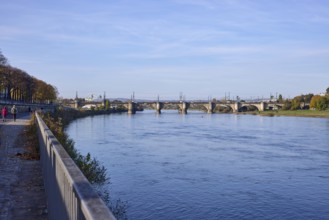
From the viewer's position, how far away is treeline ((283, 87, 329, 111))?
403 ft

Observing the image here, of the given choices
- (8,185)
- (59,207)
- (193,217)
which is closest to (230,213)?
(193,217)

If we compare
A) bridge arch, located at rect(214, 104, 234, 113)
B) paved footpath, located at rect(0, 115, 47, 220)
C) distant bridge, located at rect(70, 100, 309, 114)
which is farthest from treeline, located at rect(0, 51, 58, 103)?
bridge arch, located at rect(214, 104, 234, 113)

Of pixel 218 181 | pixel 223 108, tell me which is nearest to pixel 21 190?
pixel 218 181

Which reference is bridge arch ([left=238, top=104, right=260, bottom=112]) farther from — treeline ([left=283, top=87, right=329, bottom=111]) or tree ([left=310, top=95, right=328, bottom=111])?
tree ([left=310, top=95, right=328, bottom=111])

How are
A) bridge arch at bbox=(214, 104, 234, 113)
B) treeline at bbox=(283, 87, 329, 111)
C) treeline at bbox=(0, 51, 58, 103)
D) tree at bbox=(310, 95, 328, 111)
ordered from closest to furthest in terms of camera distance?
1. treeline at bbox=(0, 51, 58, 103)
2. tree at bbox=(310, 95, 328, 111)
3. treeline at bbox=(283, 87, 329, 111)
4. bridge arch at bbox=(214, 104, 234, 113)

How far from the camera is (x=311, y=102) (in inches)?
5221

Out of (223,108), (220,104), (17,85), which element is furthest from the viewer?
(223,108)

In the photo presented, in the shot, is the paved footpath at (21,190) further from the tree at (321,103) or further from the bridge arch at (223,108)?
the bridge arch at (223,108)

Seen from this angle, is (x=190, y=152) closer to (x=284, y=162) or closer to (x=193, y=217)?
(x=284, y=162)

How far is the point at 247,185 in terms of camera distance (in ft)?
70.2

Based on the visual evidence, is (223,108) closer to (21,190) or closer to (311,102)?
(311,102)

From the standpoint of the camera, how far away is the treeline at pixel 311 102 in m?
123

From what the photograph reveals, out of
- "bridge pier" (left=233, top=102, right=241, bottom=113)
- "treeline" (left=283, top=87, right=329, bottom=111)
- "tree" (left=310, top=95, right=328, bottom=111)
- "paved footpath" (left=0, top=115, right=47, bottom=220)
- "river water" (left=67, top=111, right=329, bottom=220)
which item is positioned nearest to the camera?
"paved footpath" (left=0, top=115, right=47, bottom=220)

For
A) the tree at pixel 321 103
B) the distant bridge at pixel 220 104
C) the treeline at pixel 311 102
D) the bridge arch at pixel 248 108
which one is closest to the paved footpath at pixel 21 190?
the tree at pixel 321 103
